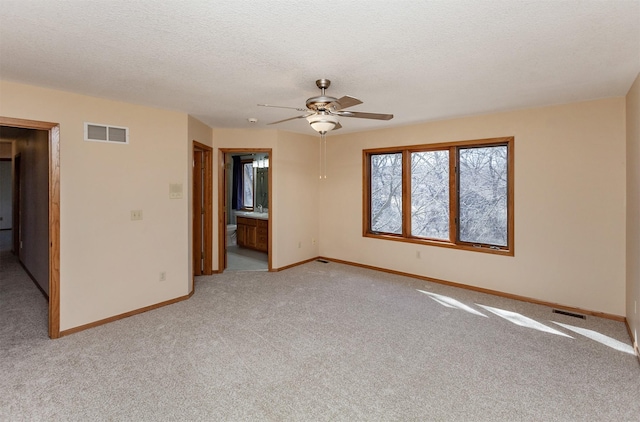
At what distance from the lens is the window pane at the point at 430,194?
4.79 m

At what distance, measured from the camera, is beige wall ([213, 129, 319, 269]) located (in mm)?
5180

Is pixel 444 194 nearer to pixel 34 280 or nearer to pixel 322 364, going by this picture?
pixel 322 364

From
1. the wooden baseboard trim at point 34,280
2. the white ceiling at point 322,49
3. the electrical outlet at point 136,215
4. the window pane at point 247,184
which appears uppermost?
the white ceiling at point 322,49

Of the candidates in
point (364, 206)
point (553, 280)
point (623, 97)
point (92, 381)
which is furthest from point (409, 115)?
point (92, 381)

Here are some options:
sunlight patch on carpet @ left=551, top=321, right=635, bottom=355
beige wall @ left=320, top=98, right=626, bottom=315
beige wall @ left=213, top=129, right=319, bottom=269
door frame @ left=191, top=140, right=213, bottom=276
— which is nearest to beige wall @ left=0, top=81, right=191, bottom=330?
door frame @ left=191, top=140, right=213, bottom=276

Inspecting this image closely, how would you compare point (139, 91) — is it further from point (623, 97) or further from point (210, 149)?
point (623, 97)

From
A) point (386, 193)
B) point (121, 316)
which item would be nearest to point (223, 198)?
point (121, 316)

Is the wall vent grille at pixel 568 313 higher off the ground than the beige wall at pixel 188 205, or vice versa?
the beige wall at pixel 188 205

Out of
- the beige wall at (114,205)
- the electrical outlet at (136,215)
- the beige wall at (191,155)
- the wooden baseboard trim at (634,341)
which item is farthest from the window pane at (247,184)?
the wooden baseboard trim at (634,341)

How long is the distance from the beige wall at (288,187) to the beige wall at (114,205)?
1.25 m

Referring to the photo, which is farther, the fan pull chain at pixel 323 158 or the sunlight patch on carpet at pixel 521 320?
the fan pull chain at pixel 323 158

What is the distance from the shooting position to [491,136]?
4.19m

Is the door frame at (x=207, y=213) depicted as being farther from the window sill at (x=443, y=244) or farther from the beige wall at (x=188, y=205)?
the window sill at (x=443, y=244)

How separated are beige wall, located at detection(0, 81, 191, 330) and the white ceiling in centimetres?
24
